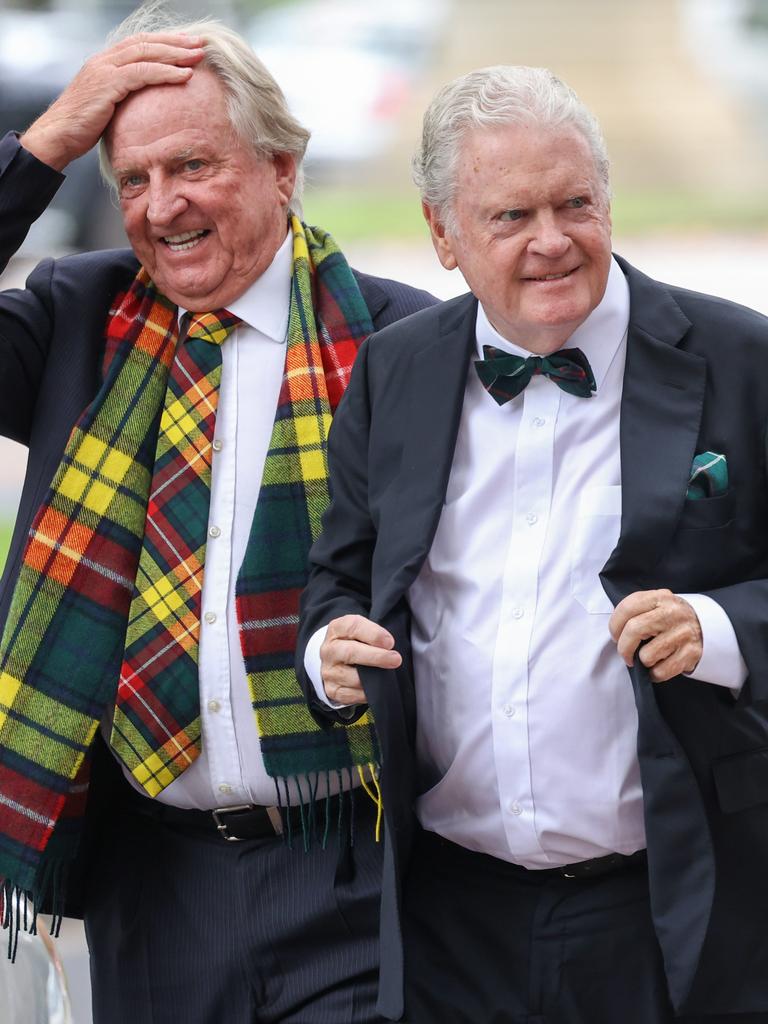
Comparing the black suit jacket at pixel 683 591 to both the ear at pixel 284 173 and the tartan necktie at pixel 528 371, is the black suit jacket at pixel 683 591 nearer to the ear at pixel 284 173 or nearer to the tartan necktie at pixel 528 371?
the tartan necktie at pixel 528 371

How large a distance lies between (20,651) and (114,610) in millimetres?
152

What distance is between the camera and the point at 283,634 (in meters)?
2.33

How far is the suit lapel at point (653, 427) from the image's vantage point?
1871mm

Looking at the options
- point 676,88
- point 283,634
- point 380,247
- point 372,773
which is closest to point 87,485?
point 283,634

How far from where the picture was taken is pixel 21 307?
2512 mm

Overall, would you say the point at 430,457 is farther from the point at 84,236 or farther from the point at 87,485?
the point at 84,236

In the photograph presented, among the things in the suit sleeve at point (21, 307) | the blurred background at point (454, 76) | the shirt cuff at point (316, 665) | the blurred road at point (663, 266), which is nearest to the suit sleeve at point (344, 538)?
the shirt cuff at point (316, 665)

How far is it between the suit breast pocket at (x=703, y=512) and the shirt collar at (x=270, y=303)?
810 millimetres

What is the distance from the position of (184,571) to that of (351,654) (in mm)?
496

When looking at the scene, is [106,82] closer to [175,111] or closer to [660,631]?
[175,111]

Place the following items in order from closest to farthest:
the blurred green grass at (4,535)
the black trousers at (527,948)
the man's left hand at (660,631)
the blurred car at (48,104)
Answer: the man's left hand at (660,631), the black trousers at (527,948), the blurred green grass at (4,535), the blurred car at (48,104)

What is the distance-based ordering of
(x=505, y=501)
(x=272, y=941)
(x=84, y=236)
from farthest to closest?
(x=84, y=236)
(x=272, y=941)
(x=505, y=501)

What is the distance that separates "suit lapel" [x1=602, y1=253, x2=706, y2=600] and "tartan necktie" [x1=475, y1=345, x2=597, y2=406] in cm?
5

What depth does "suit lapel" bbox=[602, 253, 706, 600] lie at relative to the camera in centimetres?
187
